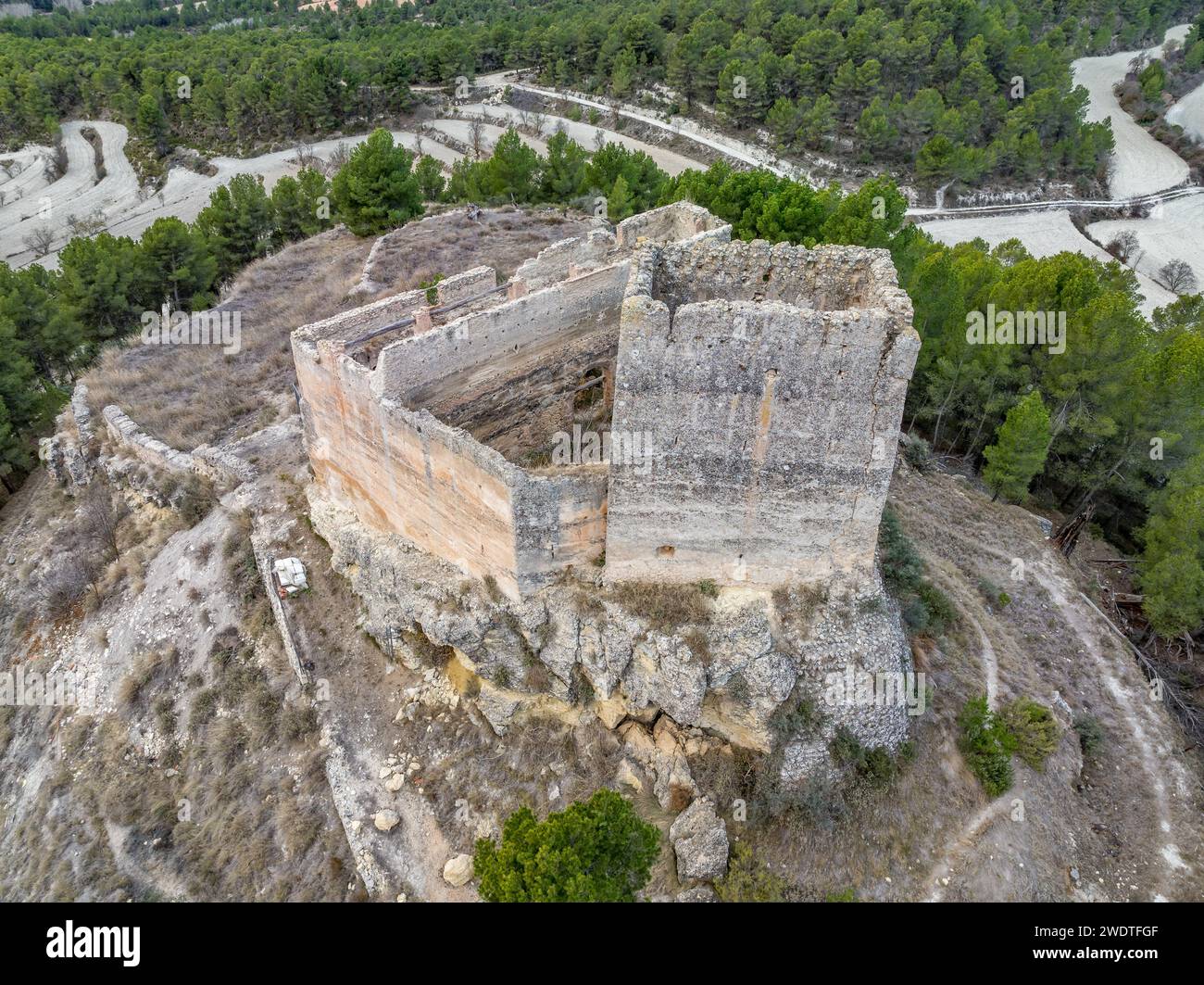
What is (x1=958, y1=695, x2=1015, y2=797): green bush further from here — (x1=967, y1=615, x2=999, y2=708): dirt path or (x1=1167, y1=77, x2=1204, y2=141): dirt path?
(x1=1167, y1=77, x2=1204, y2=141): dirt path

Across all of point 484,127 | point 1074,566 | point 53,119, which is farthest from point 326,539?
point 53,119

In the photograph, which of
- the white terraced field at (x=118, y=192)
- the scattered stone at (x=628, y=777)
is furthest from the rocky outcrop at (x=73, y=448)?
the white terraced field at (x=118, y=192)

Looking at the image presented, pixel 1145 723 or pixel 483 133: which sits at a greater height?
pixel 483 133

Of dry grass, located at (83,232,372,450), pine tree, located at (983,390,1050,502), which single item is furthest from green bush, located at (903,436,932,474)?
dry grass, located at (83,232,372,450)

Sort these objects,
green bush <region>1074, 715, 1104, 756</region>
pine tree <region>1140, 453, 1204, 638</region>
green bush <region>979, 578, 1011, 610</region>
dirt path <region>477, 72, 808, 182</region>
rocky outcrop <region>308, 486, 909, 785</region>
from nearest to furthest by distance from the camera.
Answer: rocky outcrop <region>308, 486, 909, 785</region> < green bush <region>1074, 715, 1104, 756</region> < pine tree <region>1140, 453, 1204, 638</region> < green bush <region>979, 578, 1011, 610</region> < dirt path <region>477, 72, 808, 182</region>

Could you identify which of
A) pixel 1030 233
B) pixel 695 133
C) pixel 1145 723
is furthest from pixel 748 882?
pixel 695 133

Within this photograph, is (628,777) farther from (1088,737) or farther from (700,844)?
(1088,737)
